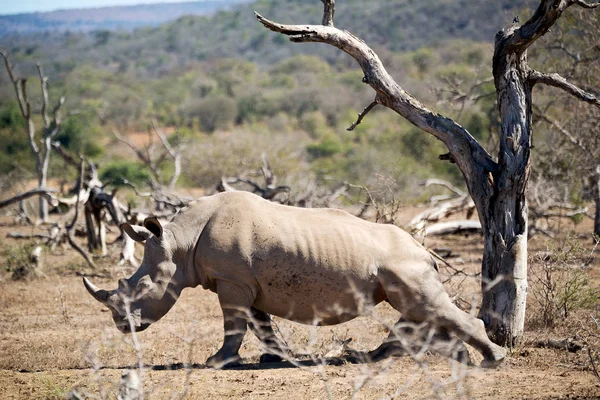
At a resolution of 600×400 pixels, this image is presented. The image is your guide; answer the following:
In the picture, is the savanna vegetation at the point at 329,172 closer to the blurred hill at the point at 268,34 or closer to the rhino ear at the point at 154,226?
the blurred hill at the point at 268,34

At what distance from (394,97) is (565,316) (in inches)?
114

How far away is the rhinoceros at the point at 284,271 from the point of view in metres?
7.54

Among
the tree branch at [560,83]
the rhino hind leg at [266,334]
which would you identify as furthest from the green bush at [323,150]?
the tree branch at [560,83]

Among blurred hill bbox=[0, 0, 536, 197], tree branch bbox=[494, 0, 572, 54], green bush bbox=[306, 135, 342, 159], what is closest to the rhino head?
blurred hill bbox=[0, 0, 536, 197]

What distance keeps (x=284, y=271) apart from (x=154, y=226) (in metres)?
1.29

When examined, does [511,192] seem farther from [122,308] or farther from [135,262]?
[135,262]

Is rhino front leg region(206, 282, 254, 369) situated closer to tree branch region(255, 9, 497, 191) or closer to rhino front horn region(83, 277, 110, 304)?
rhino front horn region(83, 277, 110, 304)

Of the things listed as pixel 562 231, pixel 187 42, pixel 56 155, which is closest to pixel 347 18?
pixel 187 42

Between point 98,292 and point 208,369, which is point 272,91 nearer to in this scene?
point 98,292

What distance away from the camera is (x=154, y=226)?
26.0 feet

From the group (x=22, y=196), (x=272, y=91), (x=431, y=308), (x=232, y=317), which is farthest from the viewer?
(x=272, y=91)

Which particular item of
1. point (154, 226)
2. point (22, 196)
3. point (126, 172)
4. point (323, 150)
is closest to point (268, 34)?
point (323, 150)

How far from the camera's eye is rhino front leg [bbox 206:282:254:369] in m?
7.70

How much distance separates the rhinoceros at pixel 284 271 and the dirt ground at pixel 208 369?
0.35m
